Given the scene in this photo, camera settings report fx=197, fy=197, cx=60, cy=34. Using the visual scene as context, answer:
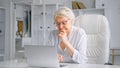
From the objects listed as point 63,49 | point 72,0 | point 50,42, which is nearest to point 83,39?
point 63,49

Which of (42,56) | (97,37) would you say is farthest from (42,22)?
(42,56)

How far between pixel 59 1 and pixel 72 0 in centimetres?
35

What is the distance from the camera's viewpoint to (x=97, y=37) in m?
2.15

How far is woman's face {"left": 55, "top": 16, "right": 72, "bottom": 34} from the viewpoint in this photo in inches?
73.1

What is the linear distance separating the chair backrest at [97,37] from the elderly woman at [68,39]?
256mm

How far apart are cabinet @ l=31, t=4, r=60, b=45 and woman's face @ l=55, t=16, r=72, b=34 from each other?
2823 millimetres

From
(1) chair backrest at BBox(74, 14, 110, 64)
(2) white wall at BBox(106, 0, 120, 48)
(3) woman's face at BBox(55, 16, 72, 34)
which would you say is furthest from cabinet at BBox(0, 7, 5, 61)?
(3) woman's face at BBox(55, 16, 72, 34)

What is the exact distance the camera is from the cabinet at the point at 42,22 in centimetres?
477

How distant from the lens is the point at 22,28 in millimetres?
5223

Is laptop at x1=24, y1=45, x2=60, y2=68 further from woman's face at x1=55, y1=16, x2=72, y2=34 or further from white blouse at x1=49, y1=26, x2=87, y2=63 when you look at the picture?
woman's face at x1=55, y1=16, x2=72, y2=34

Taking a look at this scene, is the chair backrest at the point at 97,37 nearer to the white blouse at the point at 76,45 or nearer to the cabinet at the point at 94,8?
the white blouse at the point at 76,45

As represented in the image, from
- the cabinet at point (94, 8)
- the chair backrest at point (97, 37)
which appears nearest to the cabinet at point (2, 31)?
the cabinet at point (94, 8)

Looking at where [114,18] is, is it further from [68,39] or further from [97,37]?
[68,39]

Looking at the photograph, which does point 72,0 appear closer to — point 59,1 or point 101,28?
Answer: point 59,1
